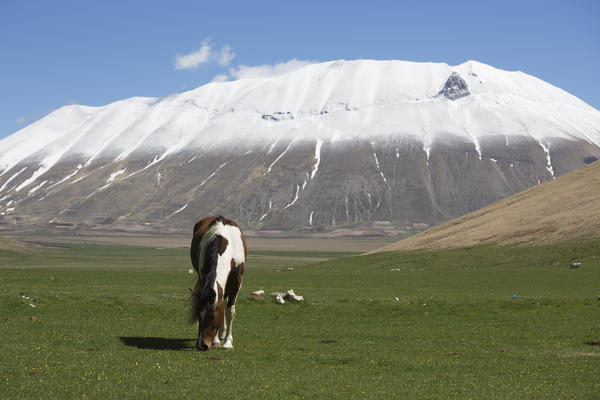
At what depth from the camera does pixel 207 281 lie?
21875mm

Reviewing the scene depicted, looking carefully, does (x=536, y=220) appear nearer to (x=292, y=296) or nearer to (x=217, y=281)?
(x=292, y=296)

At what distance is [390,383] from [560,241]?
2841 inches

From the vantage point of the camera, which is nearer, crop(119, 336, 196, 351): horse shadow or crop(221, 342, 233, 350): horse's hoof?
crop(221, 342, 233, 350): horse's hoof

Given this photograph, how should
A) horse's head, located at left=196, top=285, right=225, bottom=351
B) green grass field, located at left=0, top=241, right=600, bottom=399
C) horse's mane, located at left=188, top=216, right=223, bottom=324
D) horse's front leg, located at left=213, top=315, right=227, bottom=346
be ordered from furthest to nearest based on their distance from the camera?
horse's front leg, located at left=213, top=315, right=227, bottom=346 → horse's mane, located at left=188, top=216, right=223, bottom=324 → horse's head, located at left=196, top=285, right=225, bottom=351 → green grass field, located at left=0, top=241, right=600, bottom=399

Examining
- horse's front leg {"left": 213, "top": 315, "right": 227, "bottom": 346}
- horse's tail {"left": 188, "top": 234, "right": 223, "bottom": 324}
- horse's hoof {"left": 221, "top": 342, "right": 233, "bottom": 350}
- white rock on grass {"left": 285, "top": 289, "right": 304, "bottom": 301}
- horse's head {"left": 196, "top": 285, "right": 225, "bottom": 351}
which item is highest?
horse's tail {"left": 188, "top": 234, "right": 223, "bottom": 324}

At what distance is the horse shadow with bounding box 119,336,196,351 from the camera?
2269 cm

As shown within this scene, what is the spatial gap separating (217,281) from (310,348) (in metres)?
4.83

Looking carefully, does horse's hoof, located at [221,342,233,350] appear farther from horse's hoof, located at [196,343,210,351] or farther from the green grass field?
horse's hoof, located at [196,343,210,351]

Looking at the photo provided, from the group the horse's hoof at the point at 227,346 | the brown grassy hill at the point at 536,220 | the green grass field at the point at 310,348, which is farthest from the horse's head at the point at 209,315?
the brown grassy hill at the point at 536,220

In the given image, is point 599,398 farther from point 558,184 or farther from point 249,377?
point 558,184

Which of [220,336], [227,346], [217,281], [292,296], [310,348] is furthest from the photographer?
[292,296]

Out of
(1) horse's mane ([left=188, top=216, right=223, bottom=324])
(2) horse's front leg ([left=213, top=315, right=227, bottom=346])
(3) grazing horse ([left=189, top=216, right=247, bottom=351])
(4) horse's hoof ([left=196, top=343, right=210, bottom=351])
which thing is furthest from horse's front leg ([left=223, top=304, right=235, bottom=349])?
(1) horse's mane ([left=188, top=216, right=223, bottom=324])

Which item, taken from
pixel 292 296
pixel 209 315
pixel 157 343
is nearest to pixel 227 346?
pixel 209 315

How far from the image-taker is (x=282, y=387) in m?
17.1
